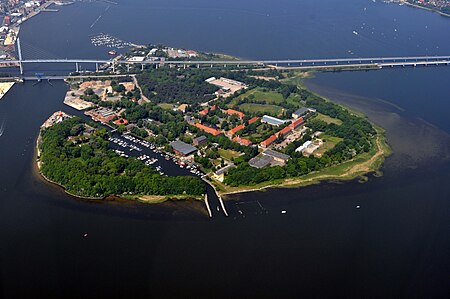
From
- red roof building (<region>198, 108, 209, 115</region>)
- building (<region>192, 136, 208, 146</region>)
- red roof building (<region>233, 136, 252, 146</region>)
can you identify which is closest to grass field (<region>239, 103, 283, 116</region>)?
red roof building (<region>198, 108, 209, 115</region>)

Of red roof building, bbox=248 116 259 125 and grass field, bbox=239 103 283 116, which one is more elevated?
red roof building, bbox=248 116 259 125

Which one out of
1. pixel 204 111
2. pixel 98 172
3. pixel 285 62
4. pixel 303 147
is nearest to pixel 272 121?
pixel 303 147

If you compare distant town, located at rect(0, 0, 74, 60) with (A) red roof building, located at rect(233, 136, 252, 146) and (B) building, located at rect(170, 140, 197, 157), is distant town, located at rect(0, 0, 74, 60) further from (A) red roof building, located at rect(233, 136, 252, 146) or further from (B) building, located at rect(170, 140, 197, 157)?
(A) red roof building, located at rect(233, 136, 252, 146)

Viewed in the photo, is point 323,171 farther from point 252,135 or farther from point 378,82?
point 378,82

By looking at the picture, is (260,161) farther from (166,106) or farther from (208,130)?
(166,106)

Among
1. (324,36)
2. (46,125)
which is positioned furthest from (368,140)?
(324,36)
